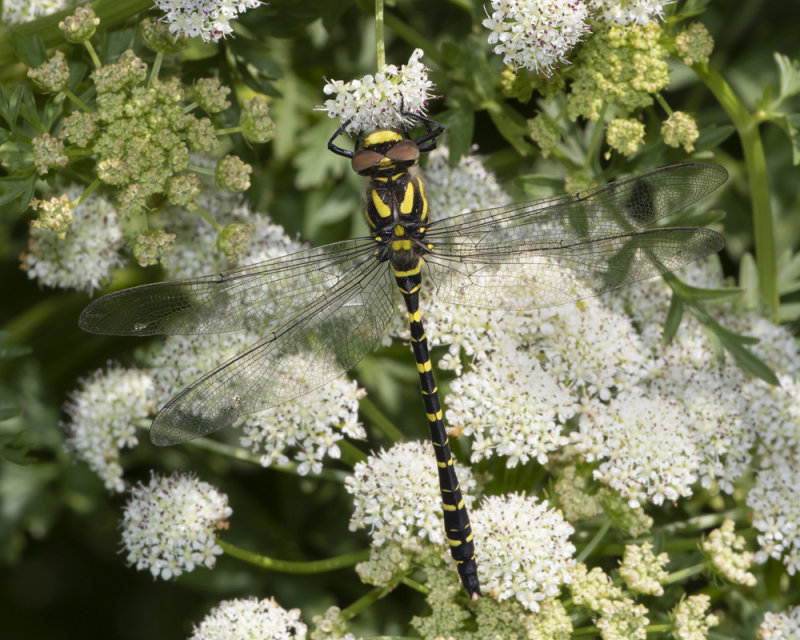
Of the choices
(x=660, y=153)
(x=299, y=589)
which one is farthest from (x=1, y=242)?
(x=660, y=153)

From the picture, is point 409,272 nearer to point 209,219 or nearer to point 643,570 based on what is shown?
point 209,219

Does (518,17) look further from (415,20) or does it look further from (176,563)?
(176,563)

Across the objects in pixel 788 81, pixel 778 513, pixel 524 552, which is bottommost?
pixel 524 552

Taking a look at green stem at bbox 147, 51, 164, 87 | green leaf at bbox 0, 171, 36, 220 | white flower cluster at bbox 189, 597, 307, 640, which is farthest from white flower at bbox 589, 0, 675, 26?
white flower cluster at bbox 189, 597, 307, 640

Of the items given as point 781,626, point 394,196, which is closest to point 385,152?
point 394,196

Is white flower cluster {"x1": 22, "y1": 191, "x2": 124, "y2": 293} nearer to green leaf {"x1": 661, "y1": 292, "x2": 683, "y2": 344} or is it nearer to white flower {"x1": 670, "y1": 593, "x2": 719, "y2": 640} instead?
green leaf {"x1": 661, "y1": 292, "x2": 683, "y2": 344}

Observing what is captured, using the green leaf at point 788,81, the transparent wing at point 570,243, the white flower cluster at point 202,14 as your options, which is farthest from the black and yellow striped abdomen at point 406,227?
the green leaf at point 788,81
